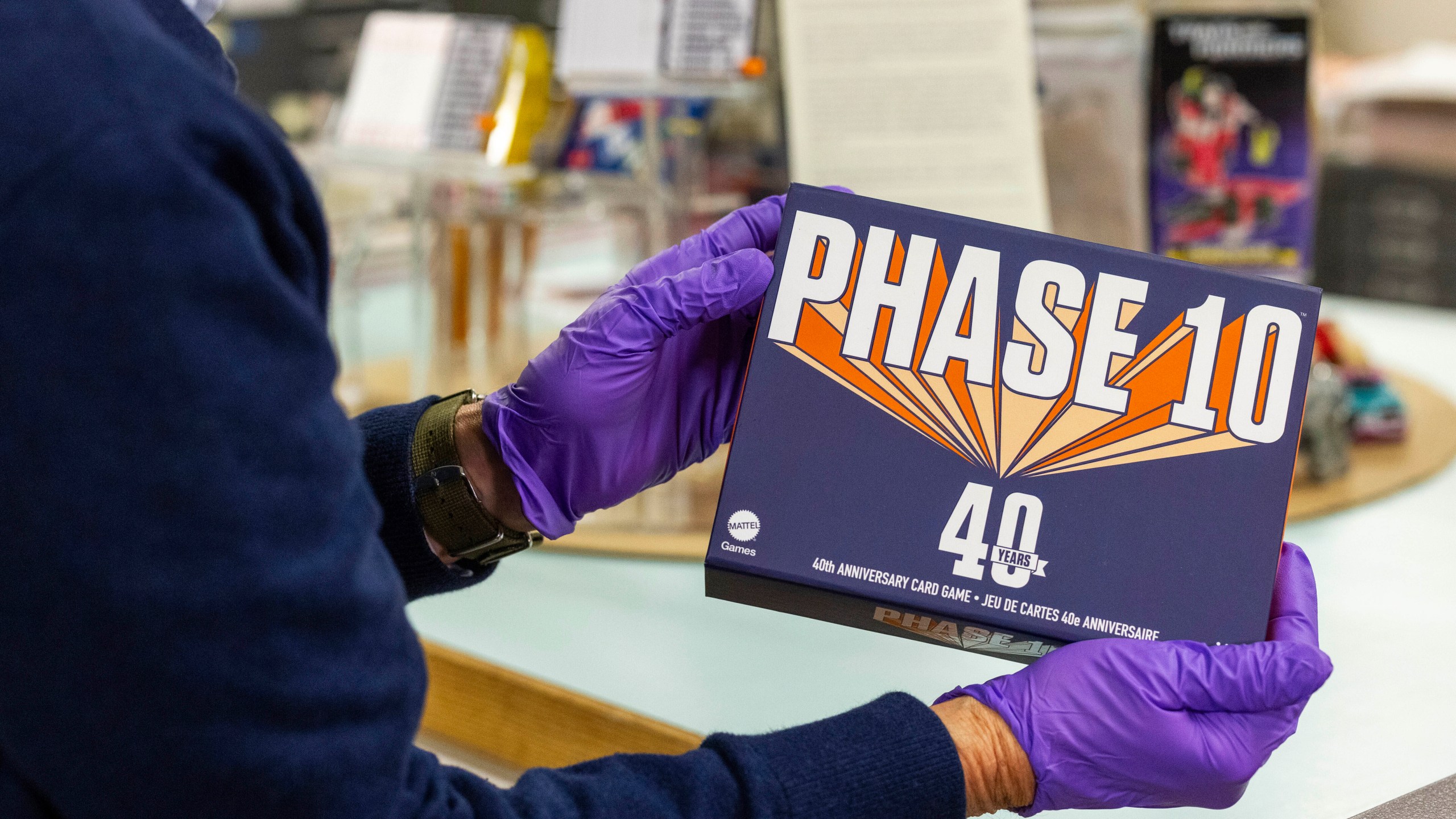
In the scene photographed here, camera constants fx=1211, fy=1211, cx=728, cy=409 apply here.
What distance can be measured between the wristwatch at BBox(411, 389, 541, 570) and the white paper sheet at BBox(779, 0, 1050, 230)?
1.06m

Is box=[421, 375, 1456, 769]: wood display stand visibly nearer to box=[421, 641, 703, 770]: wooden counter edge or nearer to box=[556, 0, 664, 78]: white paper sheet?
box=[421, 641, 703, 770]: wooden counter edge

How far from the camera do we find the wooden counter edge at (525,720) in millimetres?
1340

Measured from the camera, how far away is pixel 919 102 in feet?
6.75

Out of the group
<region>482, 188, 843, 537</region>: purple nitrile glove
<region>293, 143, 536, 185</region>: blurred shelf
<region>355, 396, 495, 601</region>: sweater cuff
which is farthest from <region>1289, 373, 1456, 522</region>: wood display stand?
<region>293, 143, 536, 185</region>: blurred shelf

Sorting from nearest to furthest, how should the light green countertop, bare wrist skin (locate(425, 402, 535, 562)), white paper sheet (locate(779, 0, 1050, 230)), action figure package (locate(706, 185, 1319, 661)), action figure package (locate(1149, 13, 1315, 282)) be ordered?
action figure package (locate(706, 185, 1319, 661)), bare wrist skin (locate(425, 402, 535, 562)), the light green countertop, white paper sheet (locate(779, 0, 1050, 230)), action figure package (locate(1149, 13, 1315, 282))

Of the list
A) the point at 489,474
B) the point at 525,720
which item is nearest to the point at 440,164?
the point at 525,720

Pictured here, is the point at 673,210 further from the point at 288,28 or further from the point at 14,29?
the point at 288,28

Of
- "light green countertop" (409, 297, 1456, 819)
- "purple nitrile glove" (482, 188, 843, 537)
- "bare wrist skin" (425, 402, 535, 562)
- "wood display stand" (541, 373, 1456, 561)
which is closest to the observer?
"purple nitrile glove" (482, 188, 843, 537)

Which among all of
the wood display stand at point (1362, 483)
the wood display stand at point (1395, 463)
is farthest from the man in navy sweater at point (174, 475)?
the wood display stand at point (1395, 463)

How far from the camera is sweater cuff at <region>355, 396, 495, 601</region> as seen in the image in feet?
3.54

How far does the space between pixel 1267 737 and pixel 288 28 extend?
542 cm

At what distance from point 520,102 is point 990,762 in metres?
2.03

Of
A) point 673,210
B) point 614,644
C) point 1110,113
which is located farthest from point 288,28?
point 614,644

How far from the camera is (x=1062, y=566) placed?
0.94m
